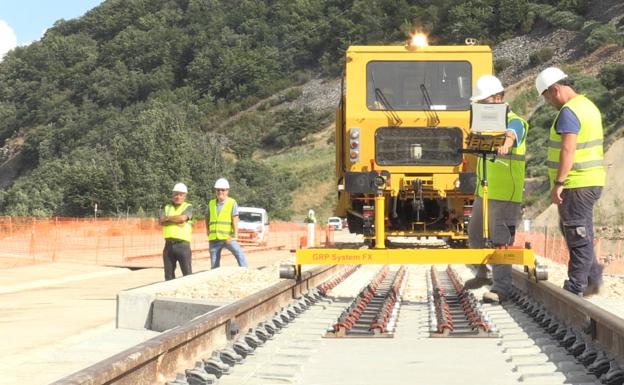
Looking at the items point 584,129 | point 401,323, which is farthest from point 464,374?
point 584,129

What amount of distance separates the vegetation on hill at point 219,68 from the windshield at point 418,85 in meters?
71.7

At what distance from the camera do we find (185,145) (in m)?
69.6

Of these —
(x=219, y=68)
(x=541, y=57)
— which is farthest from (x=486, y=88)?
(x=219, y=68)

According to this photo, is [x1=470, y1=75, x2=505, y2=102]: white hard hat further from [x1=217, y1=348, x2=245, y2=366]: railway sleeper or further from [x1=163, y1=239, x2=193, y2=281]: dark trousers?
[x1=163, y1=239, x2=193, y2=281]: dark trousers

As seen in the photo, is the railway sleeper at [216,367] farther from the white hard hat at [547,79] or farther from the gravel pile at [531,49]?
the gravel pile at [531,49]

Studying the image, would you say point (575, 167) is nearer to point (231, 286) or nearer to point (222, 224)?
point (231, 286)

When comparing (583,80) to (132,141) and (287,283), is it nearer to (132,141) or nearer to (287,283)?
(132,141)

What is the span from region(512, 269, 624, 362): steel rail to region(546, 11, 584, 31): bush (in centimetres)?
11800

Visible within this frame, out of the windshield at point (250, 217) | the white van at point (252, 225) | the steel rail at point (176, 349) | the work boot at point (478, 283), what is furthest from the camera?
the windshield at point (250, 217)

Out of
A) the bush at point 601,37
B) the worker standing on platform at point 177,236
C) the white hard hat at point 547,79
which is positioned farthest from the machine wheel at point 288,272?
the bush at point 601,37

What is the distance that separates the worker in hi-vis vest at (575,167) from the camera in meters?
9.13

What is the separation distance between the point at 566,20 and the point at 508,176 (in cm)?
12043

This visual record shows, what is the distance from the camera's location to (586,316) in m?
7.45

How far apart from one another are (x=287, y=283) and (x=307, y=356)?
3783 millimetres
